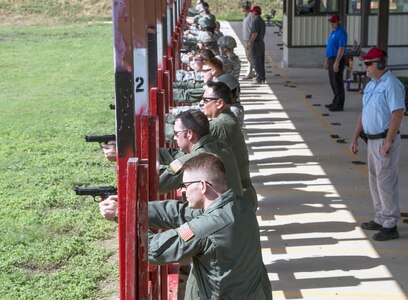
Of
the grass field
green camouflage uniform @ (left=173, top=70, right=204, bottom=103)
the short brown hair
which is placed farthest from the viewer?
green camouflage uniform @ (left=173, top=70, right=204, bottom=103)

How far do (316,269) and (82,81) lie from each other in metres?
17.4

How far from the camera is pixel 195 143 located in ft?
19.4

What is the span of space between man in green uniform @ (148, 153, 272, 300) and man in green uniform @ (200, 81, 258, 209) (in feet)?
8.10

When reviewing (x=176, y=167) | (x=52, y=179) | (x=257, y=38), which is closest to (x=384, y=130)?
(x=176, y=167)

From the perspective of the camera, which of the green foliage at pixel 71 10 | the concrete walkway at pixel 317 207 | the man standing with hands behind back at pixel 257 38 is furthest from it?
the green foliage at pixel 71 10

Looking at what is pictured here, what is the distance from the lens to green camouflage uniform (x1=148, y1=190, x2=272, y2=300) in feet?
13.9

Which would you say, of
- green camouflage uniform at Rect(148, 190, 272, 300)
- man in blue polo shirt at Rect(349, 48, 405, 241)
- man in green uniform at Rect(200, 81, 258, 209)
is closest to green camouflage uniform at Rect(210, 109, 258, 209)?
man in green uniform at Rect(200, 81, 258, 209)

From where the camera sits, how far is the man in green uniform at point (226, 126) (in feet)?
22.8

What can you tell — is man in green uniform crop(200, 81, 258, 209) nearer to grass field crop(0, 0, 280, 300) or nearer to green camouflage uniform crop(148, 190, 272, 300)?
grass field crop(0, 0, 280, 300)

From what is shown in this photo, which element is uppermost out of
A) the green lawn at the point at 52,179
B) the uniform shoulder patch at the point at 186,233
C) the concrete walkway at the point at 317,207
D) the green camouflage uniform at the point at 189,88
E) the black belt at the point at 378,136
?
the uniform shoulder patch at the point at 186,233

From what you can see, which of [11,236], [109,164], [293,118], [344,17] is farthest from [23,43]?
[11,236]

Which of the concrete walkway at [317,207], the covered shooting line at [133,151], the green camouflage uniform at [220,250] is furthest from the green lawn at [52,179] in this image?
the green camouflage uniform at [220,250]

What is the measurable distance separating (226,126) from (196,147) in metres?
1.16

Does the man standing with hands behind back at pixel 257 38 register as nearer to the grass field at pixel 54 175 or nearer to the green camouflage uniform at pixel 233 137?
the grass field at pixel 54 175
